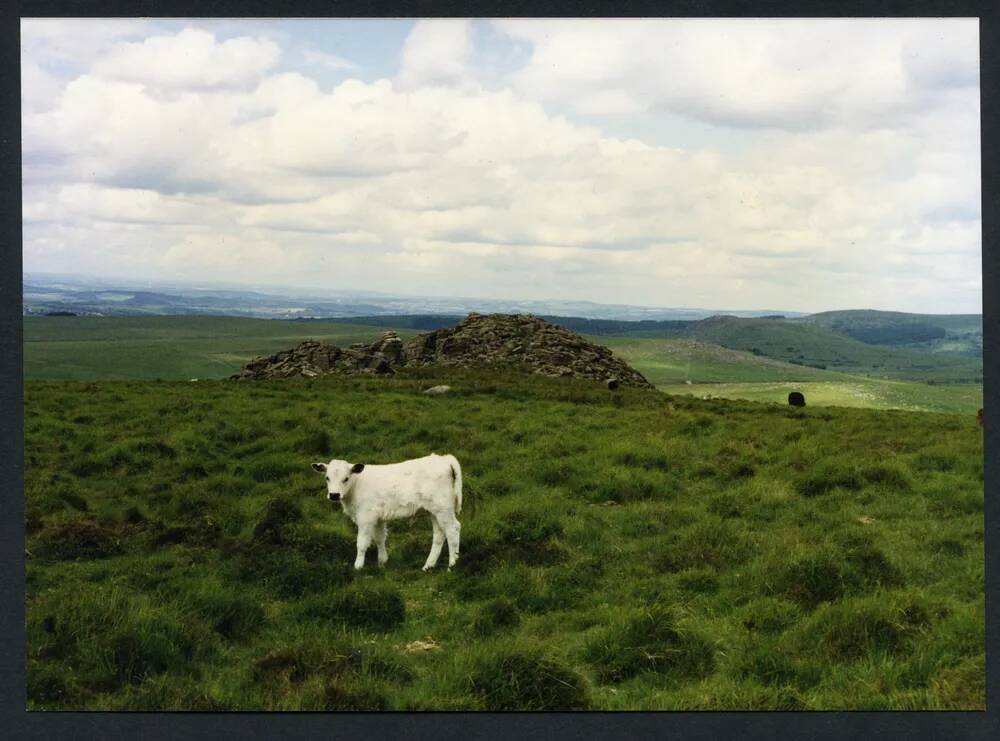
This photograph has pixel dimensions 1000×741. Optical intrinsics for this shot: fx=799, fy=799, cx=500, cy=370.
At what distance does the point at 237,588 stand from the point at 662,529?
6.36 m

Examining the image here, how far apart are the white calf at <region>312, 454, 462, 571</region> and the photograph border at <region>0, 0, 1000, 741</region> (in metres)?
3.59

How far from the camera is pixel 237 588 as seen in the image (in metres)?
10.2

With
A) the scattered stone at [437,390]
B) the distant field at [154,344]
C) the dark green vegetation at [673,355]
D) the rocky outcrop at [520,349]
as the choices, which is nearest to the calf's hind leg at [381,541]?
the scattered stone at [437,390]

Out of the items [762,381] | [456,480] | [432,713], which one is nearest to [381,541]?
[456,480]

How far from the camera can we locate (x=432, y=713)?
7.71 m

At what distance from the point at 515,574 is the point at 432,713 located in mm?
2967

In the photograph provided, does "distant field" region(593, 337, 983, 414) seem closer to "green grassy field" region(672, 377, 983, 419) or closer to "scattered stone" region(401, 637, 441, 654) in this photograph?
"green grassy field" region(672, 377, 983, 419)

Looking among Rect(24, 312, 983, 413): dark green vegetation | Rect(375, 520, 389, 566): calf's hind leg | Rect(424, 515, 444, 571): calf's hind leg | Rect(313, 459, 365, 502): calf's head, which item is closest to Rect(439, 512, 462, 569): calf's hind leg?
Rect(424, 515, 444, 571): calf's hind leg

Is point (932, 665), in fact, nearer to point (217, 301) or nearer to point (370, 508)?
point (370, 508)

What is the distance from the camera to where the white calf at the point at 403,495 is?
11273 millimetres

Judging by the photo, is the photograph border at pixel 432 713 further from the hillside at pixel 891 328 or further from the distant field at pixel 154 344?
the hillside at pixel 891 328

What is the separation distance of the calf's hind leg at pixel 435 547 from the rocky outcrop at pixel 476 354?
27796mm

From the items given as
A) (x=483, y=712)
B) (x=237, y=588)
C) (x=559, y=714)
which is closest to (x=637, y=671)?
(x=559, y=714)

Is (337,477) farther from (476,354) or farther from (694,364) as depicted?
(694,364)
